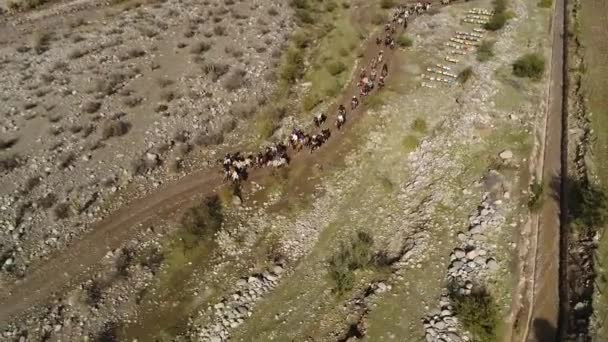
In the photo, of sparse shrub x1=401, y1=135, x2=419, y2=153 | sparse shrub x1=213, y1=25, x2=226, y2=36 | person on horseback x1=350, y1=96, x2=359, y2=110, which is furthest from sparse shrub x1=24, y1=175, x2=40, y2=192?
sparse shrub x1=401, y1=135, x2=419, y2=153

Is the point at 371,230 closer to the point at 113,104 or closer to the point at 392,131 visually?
the point at 392,131

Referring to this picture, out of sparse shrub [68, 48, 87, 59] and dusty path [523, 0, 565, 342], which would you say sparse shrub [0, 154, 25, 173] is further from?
dusty path [523, 0, 565, 342]

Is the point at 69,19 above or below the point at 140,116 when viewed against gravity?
above

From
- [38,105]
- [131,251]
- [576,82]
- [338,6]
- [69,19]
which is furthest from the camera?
[338,6]

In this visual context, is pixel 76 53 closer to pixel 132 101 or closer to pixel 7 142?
pixel 132 101

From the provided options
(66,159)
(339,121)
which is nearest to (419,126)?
(339,121)

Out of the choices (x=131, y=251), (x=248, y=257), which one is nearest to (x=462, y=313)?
(x=248, y=257)

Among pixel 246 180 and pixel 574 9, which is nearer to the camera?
pixel 246 180
